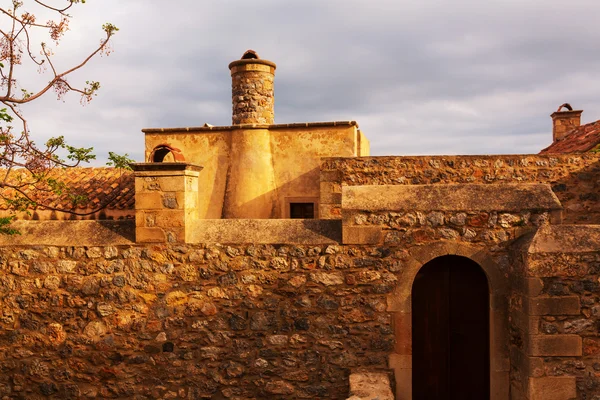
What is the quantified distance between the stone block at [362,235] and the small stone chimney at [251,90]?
22.2 feet

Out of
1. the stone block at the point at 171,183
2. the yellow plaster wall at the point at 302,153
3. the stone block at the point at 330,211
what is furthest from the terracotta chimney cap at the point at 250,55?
the stone block at the point at 171,183

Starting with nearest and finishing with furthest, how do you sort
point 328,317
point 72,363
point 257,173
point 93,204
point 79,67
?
point 328,317 < point 72,363 < point 79,67 < point 93,204 < point 257,173

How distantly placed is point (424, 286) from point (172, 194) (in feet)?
10.6

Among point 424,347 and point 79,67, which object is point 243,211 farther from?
point 424,347

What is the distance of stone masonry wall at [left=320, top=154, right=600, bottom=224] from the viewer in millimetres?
9289

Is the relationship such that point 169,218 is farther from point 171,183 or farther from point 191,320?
point 191,320

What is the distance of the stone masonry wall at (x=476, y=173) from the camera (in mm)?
9289

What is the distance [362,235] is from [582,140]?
34.3ft

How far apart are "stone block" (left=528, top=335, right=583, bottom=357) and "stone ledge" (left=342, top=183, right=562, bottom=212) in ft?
4.47

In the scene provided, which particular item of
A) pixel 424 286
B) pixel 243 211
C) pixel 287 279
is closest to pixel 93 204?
pixel 243 211

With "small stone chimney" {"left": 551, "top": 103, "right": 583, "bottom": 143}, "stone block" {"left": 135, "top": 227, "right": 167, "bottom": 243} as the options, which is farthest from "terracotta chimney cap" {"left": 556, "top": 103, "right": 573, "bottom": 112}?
"stone block" {"left": 135, "top": 227, "right": 167, "bottom": 243}

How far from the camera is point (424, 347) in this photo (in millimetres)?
5453

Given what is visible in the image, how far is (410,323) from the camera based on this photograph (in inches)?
205

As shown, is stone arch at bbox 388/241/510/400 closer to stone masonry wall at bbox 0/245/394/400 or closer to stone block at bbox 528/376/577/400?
stone masonry wall at bbox 0/245/394/400
